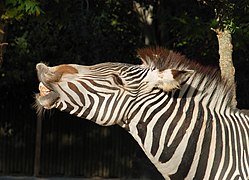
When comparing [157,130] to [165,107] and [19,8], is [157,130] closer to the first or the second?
[165,107]

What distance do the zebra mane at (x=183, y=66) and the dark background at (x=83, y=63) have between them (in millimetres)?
10279

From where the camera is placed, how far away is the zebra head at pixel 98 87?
4.13 meters

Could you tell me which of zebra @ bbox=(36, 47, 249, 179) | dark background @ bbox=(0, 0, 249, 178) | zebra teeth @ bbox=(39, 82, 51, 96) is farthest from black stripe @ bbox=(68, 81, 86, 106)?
dark background @ bbox=(0, 0, 249, 178)

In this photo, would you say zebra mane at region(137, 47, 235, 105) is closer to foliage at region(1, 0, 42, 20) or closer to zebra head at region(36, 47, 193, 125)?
zebra head at region(36, 47, 193, 125)

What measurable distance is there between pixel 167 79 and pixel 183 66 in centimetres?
25

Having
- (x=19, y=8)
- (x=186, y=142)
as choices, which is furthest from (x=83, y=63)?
(x=186, y=142)

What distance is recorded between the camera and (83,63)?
55.9 ft

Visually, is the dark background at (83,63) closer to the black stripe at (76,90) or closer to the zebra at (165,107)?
the zebra at (165,107)

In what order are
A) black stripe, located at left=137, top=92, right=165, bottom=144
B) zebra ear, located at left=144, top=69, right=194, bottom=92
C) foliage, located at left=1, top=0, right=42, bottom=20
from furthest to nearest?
1. foliage, located at left=1, top=0, right=42, bottom=20
2. black stripe, located at left=137, top=92, right=165, bottom=144
3. zebra ear, located at left=144, top=69, right=194, bottom=92

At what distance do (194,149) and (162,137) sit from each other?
227 millimetres

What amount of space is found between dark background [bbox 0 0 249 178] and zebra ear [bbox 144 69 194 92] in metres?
10.5

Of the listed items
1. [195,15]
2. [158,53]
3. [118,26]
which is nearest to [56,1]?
[158,53]

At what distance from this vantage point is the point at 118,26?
18828 mm

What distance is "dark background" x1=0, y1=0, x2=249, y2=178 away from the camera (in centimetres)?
1652
